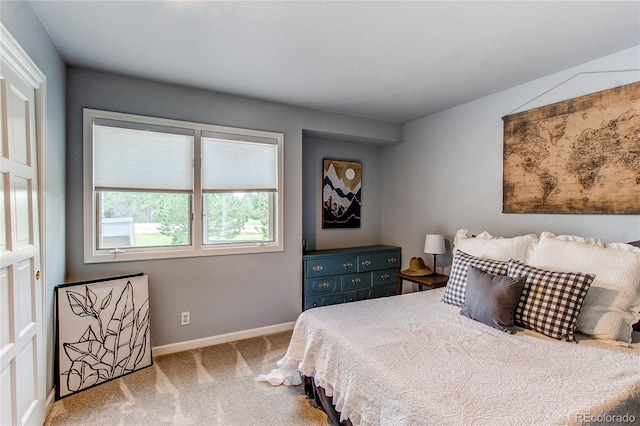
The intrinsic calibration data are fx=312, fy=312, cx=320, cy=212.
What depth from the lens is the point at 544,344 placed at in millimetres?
1690

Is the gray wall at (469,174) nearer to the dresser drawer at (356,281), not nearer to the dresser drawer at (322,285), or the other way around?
the dresser drawer at (356,281)

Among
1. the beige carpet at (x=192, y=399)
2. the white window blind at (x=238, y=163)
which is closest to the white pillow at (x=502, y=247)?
the beige carpet at (x=192, y=399)

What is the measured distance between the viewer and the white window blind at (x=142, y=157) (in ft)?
8.54

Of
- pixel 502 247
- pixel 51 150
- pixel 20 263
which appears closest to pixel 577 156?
pixel 502 247

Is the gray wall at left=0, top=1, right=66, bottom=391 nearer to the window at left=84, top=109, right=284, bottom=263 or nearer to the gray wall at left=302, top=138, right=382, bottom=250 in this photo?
the window at left=84, top=109, right=284, bottom=263

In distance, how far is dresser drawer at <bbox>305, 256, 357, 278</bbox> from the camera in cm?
352

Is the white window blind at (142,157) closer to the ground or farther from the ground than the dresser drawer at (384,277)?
farther from the ground

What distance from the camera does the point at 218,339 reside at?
10.0ft

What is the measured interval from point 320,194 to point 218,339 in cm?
204

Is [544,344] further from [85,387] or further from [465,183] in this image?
[85,387]

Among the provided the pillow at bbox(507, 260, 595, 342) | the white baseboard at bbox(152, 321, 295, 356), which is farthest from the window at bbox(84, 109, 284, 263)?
the pillow at bbox(507, 260, 595, 342)

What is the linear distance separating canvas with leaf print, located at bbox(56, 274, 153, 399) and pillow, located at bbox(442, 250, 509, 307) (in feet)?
8.24

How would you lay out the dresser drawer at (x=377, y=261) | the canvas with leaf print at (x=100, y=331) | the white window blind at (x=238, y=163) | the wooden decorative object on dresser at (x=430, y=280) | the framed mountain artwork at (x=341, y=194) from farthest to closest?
the framed mountain artwork at (x=341, y=194)
the dresser drawer at (x=377, y=261)
the wooden decorative object on dresser at (x=430, y=280)
the white window blind at (x=238, y=163)
the canvas with leaf print at (x=100, y=331)

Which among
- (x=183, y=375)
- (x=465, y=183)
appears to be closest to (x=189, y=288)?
(x=183, y=375)
